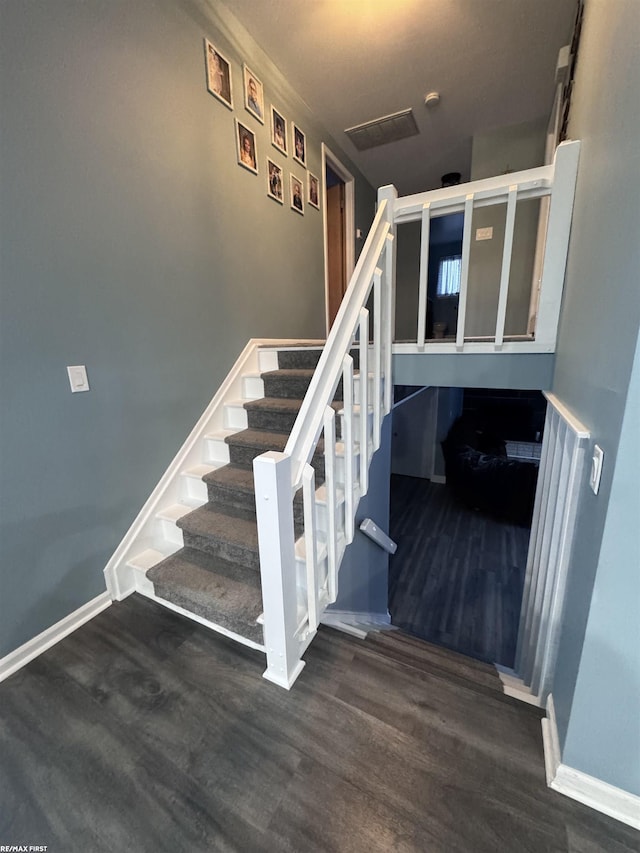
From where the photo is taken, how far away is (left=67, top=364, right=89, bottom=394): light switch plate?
4.81 ft

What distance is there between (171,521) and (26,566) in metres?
0.61

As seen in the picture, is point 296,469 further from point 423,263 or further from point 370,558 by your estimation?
point 370,558

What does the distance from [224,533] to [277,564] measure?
648mm

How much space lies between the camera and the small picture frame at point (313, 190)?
3035 mm

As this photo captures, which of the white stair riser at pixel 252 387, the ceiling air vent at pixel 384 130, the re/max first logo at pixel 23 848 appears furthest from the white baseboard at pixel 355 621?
the ceiling air vent at pixel 384 130

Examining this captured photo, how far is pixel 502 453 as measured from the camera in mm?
5066

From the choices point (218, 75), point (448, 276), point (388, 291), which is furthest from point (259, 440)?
point (448, 276)

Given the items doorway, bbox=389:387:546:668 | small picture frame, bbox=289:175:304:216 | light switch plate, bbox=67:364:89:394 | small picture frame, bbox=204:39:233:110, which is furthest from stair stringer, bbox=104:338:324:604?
doorway, bbox=389:387:546:668

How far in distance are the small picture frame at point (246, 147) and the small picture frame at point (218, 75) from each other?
A: 0.44 ft

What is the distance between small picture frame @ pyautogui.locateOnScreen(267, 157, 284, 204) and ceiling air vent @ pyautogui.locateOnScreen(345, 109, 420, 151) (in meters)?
1.12

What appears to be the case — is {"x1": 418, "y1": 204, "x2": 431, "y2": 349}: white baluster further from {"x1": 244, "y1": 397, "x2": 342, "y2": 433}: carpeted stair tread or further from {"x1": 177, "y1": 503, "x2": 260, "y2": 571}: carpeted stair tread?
{"x1": 177, "y1": 503, "x2": 260, "y2": 571}: carpeted stair tread

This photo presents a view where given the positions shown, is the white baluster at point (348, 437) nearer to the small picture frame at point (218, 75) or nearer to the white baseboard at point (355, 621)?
the white baseboard at point (355, 621)

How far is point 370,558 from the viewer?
2602 mm

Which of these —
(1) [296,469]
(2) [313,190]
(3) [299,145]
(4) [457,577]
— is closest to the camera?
(1) [296,469]
